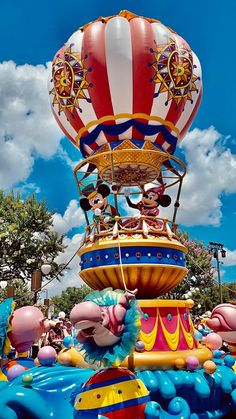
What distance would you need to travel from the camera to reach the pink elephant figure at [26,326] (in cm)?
529

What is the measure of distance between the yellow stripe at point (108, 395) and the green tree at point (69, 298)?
157 feet

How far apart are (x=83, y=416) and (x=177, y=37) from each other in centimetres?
789

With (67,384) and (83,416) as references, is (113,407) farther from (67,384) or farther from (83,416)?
(67,384)

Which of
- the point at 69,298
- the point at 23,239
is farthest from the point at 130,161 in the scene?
the point at 69,298

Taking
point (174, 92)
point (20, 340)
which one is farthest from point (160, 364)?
point (174, 92)

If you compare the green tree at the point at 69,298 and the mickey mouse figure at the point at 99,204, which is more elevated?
the green tree at the point at 69,298

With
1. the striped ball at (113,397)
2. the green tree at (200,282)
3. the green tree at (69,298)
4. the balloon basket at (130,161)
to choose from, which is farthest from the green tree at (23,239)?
the green tree at (69,298)

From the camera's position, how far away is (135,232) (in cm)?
712

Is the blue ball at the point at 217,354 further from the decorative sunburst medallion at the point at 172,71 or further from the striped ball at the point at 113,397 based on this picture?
the decorative sunburst medallion at the point at 172,71

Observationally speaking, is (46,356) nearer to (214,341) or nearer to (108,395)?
(108,395)

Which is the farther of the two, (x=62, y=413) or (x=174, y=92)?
(x=174, y=92)

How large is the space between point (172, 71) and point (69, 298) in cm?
4738

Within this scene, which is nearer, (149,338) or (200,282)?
(149,338)

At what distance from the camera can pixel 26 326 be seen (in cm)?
529
